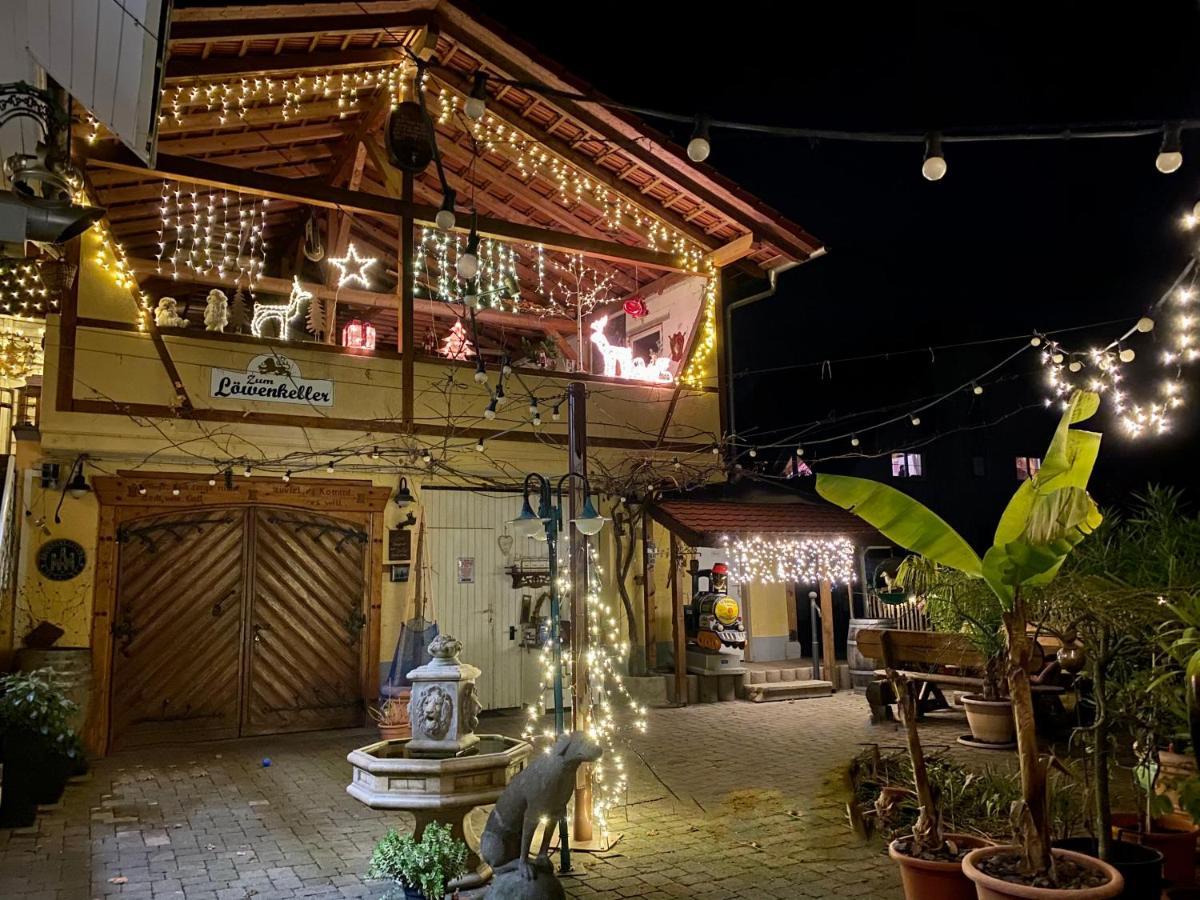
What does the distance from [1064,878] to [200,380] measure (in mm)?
9466

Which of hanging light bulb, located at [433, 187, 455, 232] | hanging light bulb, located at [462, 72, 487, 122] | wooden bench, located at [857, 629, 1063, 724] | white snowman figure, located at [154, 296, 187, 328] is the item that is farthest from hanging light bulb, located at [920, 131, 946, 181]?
white snowman figure, located at [154, 296, 187, 328]

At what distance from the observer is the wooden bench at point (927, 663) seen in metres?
9.74

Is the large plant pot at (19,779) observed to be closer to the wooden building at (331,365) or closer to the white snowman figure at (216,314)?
the wooden building at (331,365)

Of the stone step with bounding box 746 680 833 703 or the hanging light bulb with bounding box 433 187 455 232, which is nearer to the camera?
the hanging light bulb with bounding box 433 187 455 232

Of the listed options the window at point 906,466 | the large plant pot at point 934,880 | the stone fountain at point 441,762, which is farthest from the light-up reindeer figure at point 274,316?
the window at point 906,466

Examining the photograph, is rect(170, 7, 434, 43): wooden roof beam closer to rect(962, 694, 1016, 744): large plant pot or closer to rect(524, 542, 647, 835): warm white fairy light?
rect(524, 542, 647, 835): warm white fairy light

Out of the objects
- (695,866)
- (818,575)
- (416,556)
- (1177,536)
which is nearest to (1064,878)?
(695,866)

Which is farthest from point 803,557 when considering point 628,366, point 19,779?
point 19,779

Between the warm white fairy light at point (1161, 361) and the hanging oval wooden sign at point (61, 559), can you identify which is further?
the hanging oval wooden sign at point (61, 559)

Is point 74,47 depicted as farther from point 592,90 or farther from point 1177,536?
point 1177,536

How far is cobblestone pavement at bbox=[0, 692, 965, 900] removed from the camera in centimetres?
551

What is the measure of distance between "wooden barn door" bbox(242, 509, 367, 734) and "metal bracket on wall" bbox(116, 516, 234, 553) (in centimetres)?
56

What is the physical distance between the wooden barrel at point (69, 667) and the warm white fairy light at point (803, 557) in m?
8.49

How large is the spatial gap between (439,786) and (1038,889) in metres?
3.26
